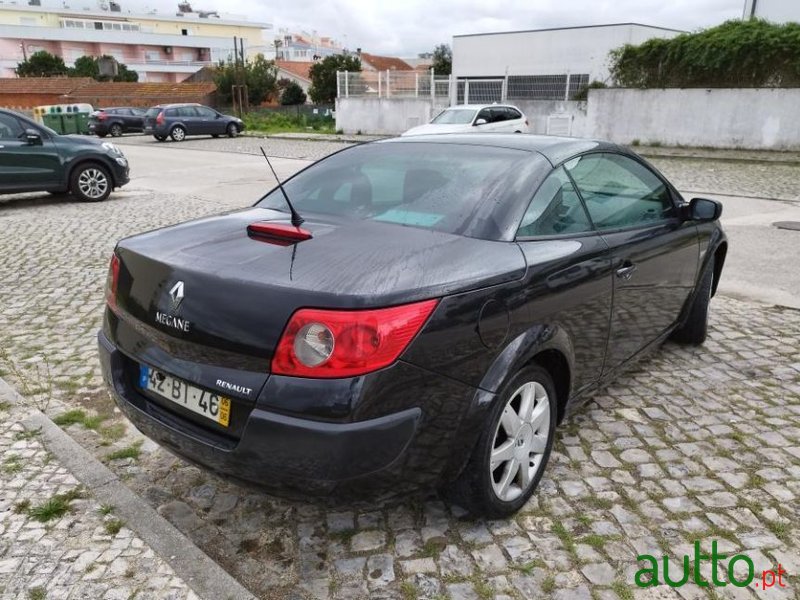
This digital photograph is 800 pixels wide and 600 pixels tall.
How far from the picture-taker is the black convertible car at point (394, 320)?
6.98 ft

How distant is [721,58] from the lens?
19.9m

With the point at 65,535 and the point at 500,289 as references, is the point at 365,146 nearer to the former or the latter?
the point at 500,289

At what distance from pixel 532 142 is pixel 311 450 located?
1987 millimetres

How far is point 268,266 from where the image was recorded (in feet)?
7.66

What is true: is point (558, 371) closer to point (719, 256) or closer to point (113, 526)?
point (113, 526)

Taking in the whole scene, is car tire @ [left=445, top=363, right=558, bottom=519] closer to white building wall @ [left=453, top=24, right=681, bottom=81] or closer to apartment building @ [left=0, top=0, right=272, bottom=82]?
white building wall @ [left=453, top=24, right=681, bottom=81]

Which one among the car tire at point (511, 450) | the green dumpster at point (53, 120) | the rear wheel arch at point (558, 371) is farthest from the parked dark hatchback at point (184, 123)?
the car tire at point (511, 450)

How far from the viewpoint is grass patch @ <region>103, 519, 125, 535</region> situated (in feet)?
8.81

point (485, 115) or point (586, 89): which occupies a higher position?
point (586, 89)

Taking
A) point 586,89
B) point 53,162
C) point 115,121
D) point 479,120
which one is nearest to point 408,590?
point 53,162

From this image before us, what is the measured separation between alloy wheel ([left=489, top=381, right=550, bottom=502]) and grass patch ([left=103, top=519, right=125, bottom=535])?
153 centimetres

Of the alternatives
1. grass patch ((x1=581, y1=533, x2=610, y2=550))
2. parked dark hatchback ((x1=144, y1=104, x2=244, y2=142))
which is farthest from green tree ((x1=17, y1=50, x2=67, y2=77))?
grass patch ((x1=581, y1=533, x2=610, y2=550))

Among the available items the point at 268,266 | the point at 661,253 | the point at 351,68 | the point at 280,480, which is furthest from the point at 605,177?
the point at 351,68

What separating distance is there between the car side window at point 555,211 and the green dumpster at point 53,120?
112ft
